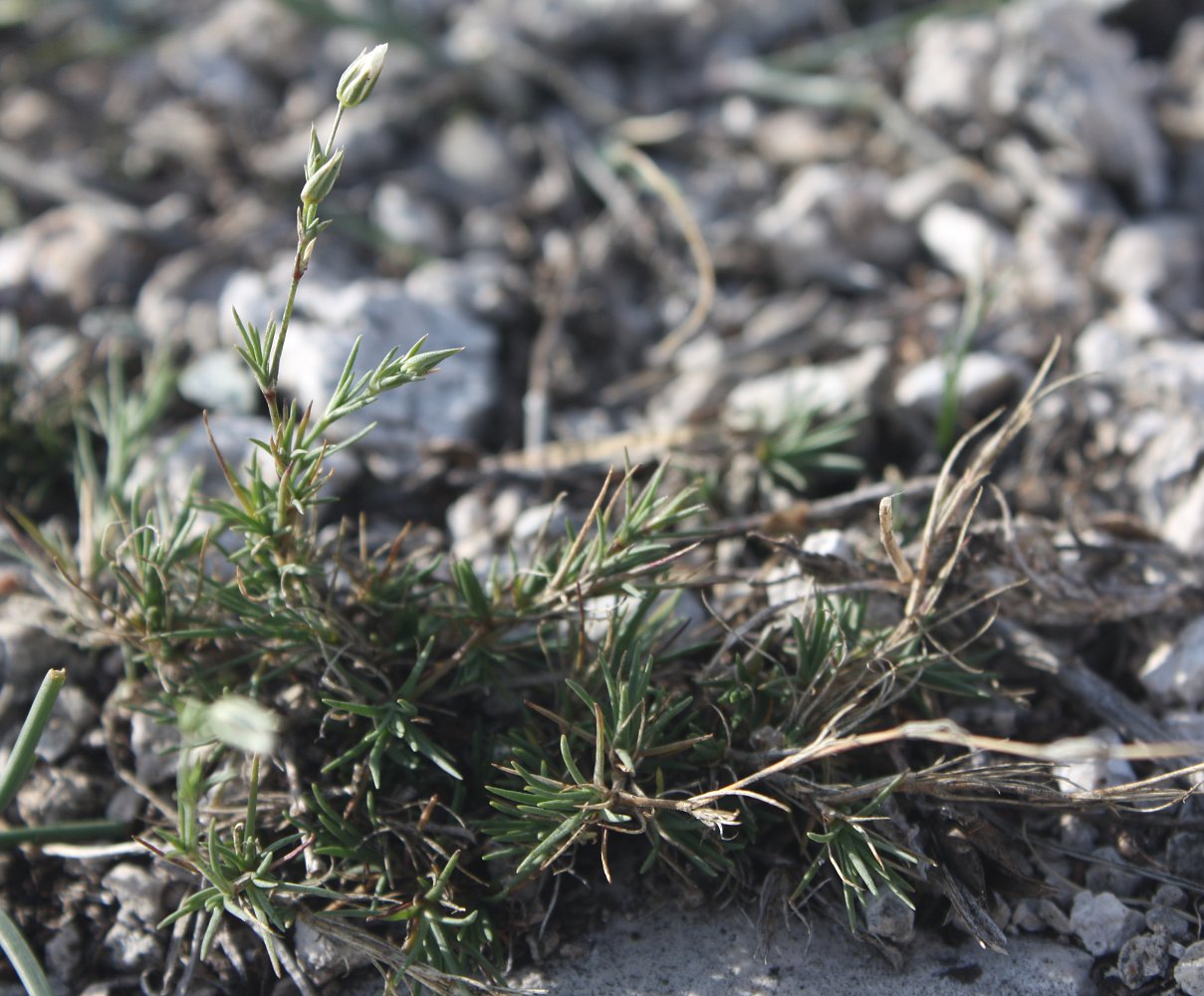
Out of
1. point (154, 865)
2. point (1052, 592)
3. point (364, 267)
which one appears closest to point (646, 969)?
point (154, 865)

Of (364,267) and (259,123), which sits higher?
(259,123)

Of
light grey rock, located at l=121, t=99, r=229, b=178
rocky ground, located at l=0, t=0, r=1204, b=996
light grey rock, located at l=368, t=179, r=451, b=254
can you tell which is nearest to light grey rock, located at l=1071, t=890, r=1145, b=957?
rocky ground, located at l=0, t=0, r=1204, b=996

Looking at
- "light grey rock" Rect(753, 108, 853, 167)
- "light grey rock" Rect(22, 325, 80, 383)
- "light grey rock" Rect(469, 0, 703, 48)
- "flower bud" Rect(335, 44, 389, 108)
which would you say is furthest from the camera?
"light grey rock" Rect(469, 0, 703, 48)

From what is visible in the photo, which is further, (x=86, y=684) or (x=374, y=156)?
(x=374, y=156)

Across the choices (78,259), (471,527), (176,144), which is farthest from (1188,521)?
(176,144)

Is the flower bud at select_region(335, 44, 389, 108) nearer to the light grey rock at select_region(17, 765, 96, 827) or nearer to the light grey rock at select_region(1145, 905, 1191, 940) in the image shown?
the light grey rock at select_region(17, 765, 96, 827)

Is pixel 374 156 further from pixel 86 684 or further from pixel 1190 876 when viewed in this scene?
pixel 1190 876
